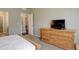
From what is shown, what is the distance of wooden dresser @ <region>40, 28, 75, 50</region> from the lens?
181 cm

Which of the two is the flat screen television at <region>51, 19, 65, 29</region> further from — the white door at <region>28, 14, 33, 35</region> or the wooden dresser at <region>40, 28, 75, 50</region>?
the white door at <region>28, 14, 33, 35</region>

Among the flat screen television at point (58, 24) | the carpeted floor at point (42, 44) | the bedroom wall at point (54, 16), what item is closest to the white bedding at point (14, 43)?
→ the carpeted floor at point (42, 44)

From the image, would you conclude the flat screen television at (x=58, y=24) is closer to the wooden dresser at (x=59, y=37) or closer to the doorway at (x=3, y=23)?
the wooden dresser at (x=59, y=37)

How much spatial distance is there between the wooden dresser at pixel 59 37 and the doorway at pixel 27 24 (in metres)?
0.19

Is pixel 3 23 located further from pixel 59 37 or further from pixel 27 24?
pixel 59 37

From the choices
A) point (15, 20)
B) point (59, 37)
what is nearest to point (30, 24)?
point (15, 20)

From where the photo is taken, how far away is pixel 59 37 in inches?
73.6

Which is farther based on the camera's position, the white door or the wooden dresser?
the white door

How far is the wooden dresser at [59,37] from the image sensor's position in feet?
5.92

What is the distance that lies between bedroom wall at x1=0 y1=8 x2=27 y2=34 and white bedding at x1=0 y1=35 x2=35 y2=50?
98 mm

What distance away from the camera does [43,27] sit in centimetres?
189

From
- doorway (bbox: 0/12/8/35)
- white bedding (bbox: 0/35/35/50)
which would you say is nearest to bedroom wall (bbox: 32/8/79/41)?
white bedding (bbox: 0/35/35/50)

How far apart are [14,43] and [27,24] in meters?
0.37
